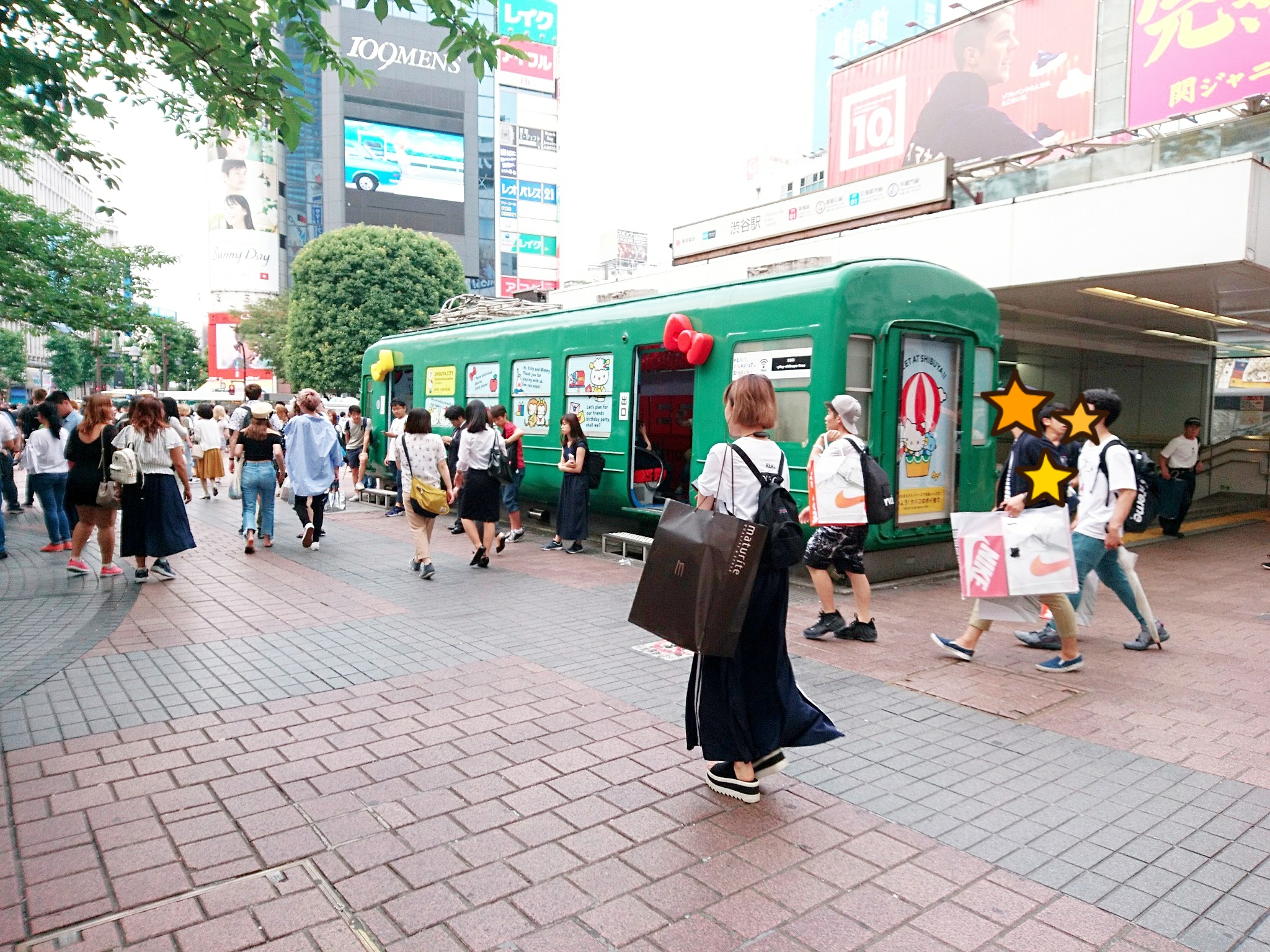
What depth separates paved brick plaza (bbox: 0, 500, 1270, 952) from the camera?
267 centimetres

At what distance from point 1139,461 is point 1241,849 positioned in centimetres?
369

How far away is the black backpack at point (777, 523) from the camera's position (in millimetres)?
3471

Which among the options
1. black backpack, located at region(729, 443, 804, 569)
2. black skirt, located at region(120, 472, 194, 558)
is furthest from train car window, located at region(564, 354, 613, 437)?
black backpack, located at region(729, 443, 804, 569)

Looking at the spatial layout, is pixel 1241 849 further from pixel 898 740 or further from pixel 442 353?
pixel 442 353

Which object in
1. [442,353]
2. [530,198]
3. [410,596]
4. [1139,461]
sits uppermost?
[530,198]

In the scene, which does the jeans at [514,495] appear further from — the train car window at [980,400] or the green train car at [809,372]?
the train car window at [980,400]

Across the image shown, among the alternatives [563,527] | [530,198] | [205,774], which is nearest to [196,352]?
[530,198]

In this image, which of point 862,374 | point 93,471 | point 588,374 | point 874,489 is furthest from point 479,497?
point 874,489

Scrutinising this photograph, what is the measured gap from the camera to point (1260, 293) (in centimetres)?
1066

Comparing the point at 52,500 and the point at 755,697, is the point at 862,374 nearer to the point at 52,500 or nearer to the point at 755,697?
the point at 755,697

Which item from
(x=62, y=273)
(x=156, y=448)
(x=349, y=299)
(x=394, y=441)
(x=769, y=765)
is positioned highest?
(x=349, y=299)

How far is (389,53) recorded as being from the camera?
5781cm

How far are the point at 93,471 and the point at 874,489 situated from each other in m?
6.83

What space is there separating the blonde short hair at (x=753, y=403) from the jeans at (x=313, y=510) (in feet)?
23.4
